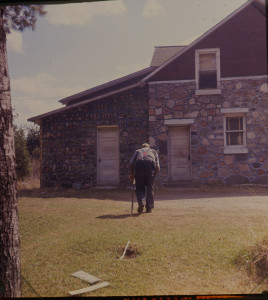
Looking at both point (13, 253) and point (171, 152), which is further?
point (171, 152)

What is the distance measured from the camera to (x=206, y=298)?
2.36 m

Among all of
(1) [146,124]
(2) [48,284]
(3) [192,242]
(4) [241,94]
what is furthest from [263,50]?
(2) [48,284]

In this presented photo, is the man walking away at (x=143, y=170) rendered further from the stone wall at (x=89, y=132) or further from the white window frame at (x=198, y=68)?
the white window frame at (x=198, y=68)

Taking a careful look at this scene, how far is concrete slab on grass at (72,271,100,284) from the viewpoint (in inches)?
102

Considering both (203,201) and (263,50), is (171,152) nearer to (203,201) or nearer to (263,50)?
(203,201)

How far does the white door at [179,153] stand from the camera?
7.13 m

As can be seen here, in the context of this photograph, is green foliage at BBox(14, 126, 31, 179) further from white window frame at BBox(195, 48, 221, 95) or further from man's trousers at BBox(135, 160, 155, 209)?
white window frame at BBox(195, 48, 221, 95)

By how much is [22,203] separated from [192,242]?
2593 mm

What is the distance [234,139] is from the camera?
846 centimetres

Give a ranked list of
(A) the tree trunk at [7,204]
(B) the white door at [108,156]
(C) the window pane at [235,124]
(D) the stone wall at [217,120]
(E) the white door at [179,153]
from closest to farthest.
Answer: (A) the tree trunk at [7,204] → (B) the white door at [108,156] → (E) the white door at [179,153] → (D) the stone wall at [217,120] → (C) the window pane at [235,124]

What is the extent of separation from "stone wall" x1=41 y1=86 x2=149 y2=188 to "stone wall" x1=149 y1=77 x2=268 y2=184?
21.8 inches

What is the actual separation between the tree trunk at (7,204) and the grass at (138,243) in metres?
0.22

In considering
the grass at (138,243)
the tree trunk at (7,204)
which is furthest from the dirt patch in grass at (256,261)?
the tree trunk at (7,204)

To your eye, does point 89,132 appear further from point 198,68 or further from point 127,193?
point 198,68
